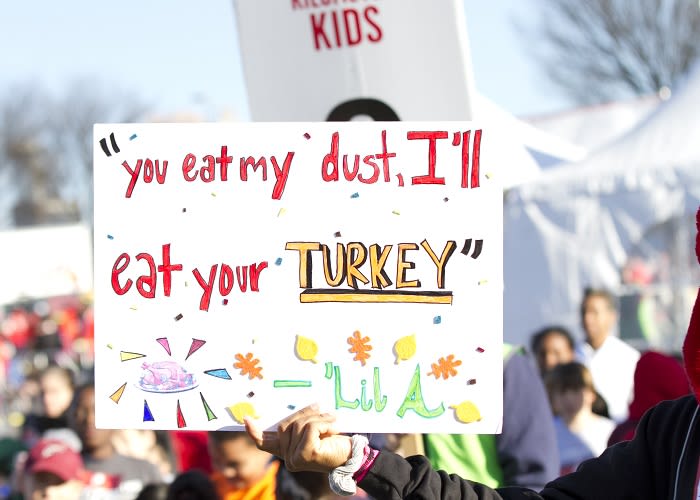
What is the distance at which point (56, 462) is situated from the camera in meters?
4.90

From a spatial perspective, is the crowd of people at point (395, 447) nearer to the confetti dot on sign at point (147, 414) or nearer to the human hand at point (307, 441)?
the human hand at point (307, 441)

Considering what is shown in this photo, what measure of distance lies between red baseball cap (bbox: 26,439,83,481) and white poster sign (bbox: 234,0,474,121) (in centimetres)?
197

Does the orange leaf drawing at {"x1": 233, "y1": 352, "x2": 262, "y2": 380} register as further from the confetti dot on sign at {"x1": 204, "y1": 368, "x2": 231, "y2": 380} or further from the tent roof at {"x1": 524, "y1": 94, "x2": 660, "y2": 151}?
the tent roof at {"x1": 524, "y1": 94, "x2": 660, "y2": 151}

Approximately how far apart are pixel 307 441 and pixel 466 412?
34cm

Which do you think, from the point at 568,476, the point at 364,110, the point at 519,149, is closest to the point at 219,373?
the point at 568,476

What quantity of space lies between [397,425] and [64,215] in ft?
206

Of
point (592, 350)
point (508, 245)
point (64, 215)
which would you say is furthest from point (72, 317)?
point (64, 215)

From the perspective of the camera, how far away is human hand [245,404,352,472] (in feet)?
7.70

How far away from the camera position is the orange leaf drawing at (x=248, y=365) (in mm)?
2498

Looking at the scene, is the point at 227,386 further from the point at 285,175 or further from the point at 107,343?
the point at 285,175

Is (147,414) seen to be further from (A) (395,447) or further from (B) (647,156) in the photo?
(B) (647,156)

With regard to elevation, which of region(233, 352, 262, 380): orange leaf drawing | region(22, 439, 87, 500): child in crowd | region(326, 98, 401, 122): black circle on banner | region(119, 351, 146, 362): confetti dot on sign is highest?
region(326, 98, 401, 122): black circle on banner

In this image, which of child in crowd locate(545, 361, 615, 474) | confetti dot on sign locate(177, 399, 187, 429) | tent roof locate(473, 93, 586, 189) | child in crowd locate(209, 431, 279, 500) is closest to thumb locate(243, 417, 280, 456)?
confetti dot on sign locate(177, 399, 187, 429)

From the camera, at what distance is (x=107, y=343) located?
2508mm
